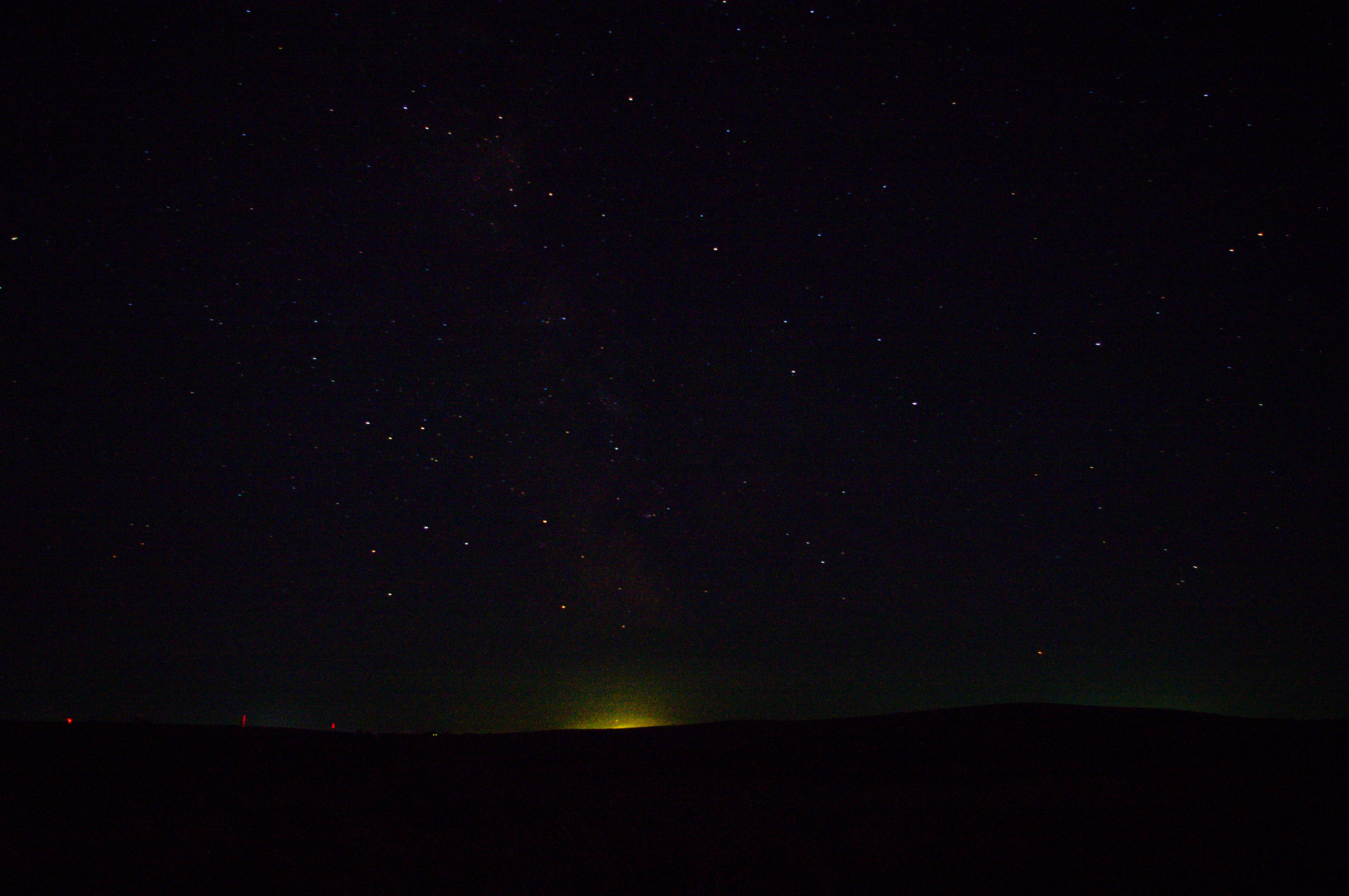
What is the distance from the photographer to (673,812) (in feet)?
20.9

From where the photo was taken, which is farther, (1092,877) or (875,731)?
(875,731)

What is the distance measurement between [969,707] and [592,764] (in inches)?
232

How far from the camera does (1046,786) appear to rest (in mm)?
6934

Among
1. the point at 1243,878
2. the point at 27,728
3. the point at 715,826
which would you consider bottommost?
the point at 1243,878

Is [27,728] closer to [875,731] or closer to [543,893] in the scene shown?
[543,893]

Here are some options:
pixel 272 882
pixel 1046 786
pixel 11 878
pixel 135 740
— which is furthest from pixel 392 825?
pixel 1046 786

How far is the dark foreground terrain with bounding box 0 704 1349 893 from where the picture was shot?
4922 millimetres

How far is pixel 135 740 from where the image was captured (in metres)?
8.58

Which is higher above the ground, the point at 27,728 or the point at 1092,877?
the point at 27,728

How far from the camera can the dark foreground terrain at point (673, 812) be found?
492 cm

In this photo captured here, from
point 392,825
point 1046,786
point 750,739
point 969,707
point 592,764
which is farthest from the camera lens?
point 969,707

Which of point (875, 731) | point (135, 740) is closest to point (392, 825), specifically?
point (135, 740)

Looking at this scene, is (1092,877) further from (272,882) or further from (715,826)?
(272,882)

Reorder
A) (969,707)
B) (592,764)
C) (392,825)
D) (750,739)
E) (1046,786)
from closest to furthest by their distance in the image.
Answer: (392,825)
(1046,786)
(592,764)
(750,739)
(969,707)
